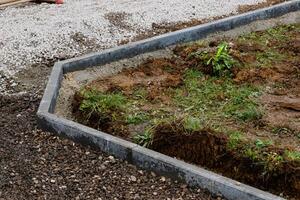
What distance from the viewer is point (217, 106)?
4.79 m

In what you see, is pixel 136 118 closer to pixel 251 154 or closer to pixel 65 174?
pixel 65 174

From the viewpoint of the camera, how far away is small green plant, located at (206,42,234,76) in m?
5.41

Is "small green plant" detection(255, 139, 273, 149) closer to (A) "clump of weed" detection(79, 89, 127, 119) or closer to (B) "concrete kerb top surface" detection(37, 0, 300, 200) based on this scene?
(B) "concrete kerb top surface" detection(37, 0, 300, 200)

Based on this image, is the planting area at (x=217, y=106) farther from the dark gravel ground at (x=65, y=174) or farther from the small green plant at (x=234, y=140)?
the dark gravel ground at (x=65, y=174)

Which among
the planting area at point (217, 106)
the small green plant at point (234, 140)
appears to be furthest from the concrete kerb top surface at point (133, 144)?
the small green plant at point (234, 140)

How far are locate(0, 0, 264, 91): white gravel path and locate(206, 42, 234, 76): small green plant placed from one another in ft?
4.74

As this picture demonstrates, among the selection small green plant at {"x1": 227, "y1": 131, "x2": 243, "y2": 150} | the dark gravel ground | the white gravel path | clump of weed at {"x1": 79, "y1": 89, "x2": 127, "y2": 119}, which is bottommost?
the white gravel path

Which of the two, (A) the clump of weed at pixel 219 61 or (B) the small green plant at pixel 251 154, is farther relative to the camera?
(A) the clump of weed at pixel 219 61

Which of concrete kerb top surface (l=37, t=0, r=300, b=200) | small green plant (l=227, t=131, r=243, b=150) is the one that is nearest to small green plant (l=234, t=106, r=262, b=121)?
small green plant (l=227, t=131, r=243, b=150)

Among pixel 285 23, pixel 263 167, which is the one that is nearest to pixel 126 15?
pixel 285 23

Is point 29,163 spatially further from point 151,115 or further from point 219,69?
point 219,69

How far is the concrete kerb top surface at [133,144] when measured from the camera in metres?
3.64

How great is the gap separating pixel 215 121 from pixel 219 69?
3.36ft

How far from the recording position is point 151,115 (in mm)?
4680
